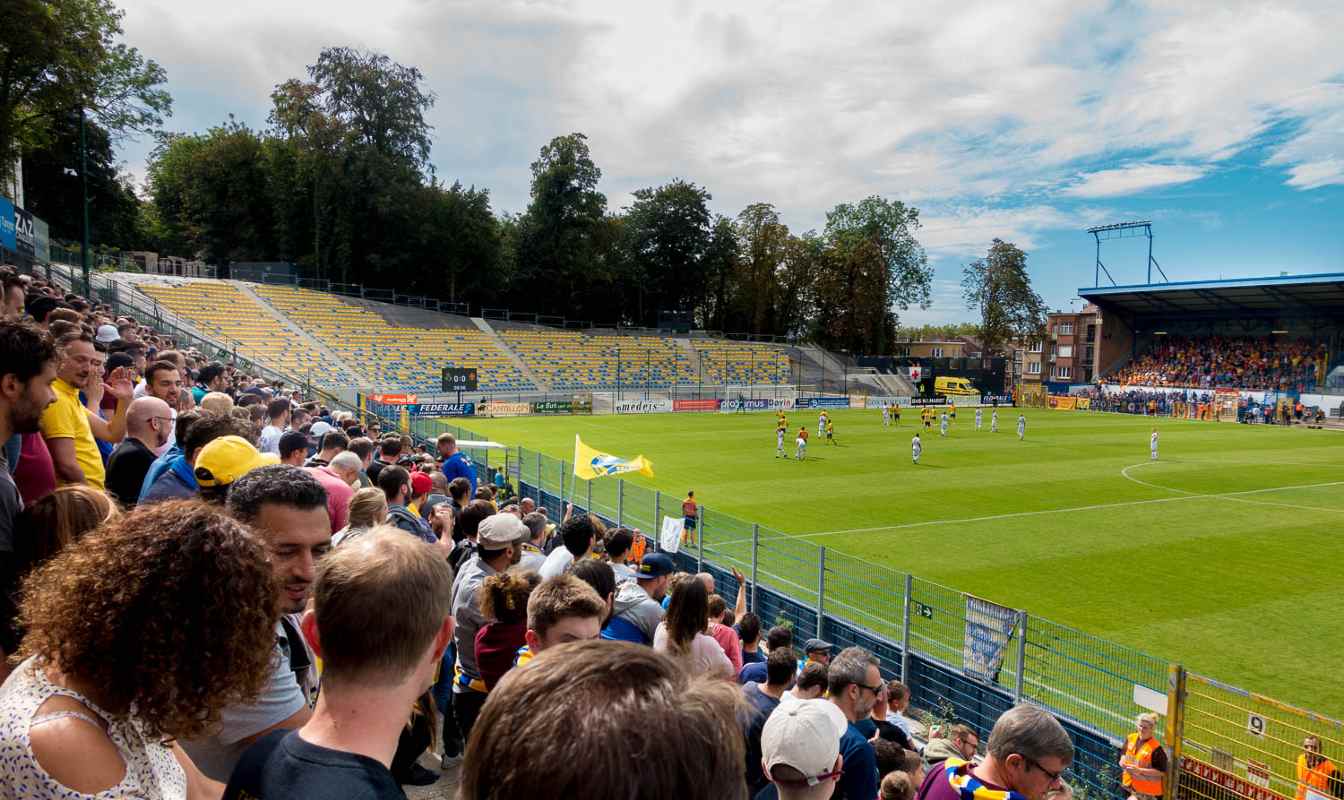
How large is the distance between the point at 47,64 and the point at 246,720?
33291 millimetres

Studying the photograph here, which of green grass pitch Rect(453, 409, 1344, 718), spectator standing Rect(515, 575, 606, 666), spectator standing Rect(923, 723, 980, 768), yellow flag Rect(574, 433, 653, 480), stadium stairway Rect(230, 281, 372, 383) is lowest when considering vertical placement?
green grass pitch Rect(453, 409, 1344, 718)

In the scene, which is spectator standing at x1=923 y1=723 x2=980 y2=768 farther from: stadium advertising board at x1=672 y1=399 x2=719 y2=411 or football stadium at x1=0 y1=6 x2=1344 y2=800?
stadium advertising board at x1=672 y1=399 x2=719 y2=411

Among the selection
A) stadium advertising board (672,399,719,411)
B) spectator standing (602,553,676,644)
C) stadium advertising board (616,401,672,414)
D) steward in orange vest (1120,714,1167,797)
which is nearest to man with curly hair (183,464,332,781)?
spectator standing (602,553,676,644)

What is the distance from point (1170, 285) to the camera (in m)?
64.0

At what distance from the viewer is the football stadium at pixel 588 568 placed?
1909 mm

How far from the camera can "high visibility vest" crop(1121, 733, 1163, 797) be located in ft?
24.1

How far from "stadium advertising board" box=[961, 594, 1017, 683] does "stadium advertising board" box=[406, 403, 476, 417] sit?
40.2 m

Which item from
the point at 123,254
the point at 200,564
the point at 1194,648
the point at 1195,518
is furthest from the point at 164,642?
the point at 123,254

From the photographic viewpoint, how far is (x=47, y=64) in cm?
2650

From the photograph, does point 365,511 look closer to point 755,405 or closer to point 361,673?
point 361,673

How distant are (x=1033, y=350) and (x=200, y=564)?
97660 millimetres

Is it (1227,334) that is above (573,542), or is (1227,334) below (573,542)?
above

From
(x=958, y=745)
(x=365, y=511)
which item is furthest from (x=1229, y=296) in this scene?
(x=365, y=511)

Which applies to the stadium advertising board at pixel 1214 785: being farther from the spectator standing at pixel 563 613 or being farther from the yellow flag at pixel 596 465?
the yellow flag at pixel 596 465
